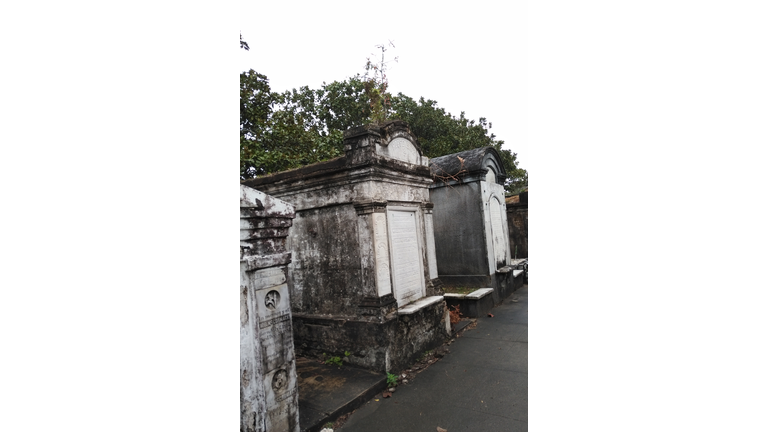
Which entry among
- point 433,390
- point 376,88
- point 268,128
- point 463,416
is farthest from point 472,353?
point 268,128

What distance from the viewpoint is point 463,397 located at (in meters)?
4.09

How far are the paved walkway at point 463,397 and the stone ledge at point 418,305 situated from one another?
76 cm

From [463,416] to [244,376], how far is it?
2.20 metres

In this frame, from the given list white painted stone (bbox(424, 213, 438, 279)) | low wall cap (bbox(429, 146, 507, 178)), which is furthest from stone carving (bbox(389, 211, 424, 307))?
low wall cap (bbox(429, 146, 507, 178))

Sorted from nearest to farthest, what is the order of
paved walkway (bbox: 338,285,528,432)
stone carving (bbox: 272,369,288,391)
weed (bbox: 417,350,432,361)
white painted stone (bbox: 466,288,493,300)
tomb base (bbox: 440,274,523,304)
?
1. stone carving (bbox: 272,369,288,391)
2. paved walkway (bbox: 338,285,528,432)
3. weed (bbox: 417,350,432,361)
4. white painted stone (bbox: 466,288,493,300)
5. tomb base (bbox: 440,274,523,304)

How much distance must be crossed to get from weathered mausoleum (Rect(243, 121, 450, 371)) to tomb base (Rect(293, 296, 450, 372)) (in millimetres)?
13

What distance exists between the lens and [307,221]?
542cm

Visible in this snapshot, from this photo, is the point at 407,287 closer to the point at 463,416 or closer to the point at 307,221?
the point at 307,221

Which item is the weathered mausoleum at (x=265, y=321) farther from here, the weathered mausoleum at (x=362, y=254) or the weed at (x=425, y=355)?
the weed at (x=425, y=355)

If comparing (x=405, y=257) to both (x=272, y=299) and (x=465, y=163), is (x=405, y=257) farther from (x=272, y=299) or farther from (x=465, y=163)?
(x=465, y=163)

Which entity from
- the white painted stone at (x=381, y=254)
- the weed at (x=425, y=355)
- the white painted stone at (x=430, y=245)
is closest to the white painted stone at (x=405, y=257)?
the white painted stone at (x=381, y=254)

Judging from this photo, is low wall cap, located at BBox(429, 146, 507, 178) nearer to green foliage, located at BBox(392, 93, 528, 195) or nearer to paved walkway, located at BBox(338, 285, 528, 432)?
paved walkway, located at BBox(338, 285, 528, 432)

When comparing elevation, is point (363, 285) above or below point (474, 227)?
below

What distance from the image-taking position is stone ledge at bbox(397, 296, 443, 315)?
16.7 feet
